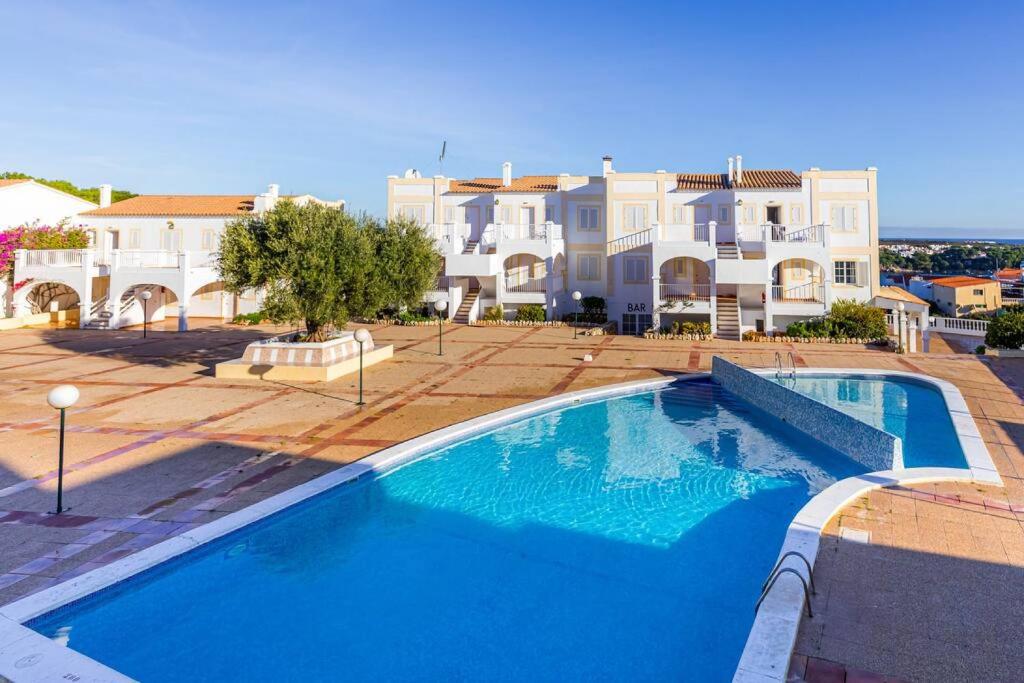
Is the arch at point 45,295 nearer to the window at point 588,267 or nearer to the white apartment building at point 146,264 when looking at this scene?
the white apartment building at point 146,264

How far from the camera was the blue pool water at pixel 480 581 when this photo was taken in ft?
19.1

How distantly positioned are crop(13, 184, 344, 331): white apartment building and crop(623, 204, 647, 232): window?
16.1m

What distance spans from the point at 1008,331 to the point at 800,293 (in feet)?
31.1

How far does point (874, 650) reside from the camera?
16.6ft

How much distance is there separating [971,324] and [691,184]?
16.4 m

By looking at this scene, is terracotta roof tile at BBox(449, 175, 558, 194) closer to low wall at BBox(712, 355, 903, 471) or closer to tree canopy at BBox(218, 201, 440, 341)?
tree canopy at BBox(218, 201, 440, 341)

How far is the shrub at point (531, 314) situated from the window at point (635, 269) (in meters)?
4.86

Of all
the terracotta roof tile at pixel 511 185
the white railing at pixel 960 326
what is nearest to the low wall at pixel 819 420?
the terracotta roof tile at pixel 511 185

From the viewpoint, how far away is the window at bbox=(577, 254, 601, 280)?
35281 millimetres

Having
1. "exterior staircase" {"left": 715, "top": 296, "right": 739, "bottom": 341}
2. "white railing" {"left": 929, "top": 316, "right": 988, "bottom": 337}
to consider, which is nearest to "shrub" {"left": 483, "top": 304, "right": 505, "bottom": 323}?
"exterior staircase" {"left": 715, "top": 296, "right": 739, "bottom": 341}

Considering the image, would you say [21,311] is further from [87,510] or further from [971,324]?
[971,324]

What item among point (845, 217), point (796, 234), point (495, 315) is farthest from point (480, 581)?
point (845, 217)

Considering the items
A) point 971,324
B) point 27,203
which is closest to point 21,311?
point 27,203

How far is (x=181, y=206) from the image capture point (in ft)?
123
